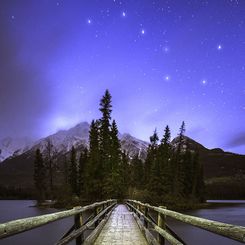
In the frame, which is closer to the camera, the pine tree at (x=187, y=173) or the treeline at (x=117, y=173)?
the treeline at (x=117, y=173)

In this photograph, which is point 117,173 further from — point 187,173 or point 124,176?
point 187,173

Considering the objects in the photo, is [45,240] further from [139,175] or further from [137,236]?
[139,175]

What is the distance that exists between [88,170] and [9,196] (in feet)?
398

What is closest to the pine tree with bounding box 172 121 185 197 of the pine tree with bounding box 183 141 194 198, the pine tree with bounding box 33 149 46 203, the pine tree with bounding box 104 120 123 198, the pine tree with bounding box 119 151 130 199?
the pine tree with bounding box 183 141 194 198

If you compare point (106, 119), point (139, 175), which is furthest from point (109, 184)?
point (139, 175)

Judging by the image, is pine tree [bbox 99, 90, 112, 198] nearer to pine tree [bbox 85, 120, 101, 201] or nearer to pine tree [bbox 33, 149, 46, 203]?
pine tree [bbox 85, 120, 101, 201]

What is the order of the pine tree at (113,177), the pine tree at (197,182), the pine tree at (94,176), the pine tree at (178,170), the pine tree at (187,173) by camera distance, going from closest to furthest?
1. the pine tree at (113,177)
2. the pine tree at (94,176)
3. the pine tree at (178,170)
4. the pine tree at (187,173)
5. the pine tree at (197,182)

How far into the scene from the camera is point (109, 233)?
34.9 feet

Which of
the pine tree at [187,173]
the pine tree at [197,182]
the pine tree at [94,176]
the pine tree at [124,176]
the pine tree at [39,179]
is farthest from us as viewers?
the pine tree at [197,182]

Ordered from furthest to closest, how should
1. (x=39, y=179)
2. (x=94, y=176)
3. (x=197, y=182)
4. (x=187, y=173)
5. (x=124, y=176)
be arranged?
(x=197, y=182), (x=187, y=173), (x=39, y=179), (x=124, y=176), (x=94, y=176)

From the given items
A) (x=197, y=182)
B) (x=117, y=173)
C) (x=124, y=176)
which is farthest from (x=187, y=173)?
(x=117, y=173)

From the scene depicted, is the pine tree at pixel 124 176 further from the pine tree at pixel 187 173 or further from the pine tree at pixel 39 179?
the pine tree at pixel 39 179

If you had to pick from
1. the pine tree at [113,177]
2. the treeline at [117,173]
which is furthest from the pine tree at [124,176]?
the pine tree at [113,177]

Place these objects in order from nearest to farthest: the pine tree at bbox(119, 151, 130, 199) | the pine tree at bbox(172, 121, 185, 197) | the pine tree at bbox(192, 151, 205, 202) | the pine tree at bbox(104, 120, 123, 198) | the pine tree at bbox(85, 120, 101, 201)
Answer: the pine tree at bbox(104, 120, 123, 198)
the pine tree at bbox(85, 120, 101, 201)
the pine tree at bbox(119, 151, 130, 199)
the pine tree at bbox(172, 121, 185, 197)
the pine tree at bbox(192, 151, 205, 202)
